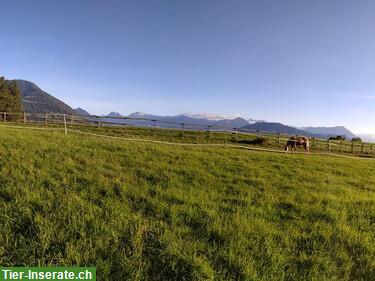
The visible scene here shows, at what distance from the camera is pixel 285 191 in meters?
7.66

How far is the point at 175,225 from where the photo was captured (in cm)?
462

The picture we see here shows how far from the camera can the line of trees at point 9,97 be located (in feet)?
251

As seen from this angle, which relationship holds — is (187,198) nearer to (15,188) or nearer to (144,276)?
(144,276)

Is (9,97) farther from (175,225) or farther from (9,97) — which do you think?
(175,225)

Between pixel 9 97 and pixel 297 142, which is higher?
pixel 9 97

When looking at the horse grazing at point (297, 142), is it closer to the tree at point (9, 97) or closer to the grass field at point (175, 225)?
the grass field at point (175, 225)

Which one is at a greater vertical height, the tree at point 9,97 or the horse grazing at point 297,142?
the tree at point 9,97

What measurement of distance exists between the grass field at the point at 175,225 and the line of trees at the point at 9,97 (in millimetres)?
80056

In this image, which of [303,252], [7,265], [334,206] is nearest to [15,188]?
[7,265]

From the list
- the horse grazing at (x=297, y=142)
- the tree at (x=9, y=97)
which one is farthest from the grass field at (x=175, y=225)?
the tree at (x=9, y=97)

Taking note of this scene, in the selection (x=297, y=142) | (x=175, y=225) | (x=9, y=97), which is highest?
(x=9, y=97)

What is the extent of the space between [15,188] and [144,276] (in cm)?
340

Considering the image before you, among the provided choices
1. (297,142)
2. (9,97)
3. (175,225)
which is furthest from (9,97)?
(175,225)

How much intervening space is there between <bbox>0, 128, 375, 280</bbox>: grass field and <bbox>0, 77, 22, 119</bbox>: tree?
80036mm
